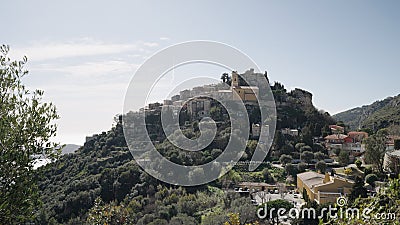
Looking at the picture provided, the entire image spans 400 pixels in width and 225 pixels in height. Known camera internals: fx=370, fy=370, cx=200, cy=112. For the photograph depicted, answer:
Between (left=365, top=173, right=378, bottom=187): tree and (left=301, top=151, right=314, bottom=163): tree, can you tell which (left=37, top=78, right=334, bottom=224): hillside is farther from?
(left=365, top=173, right=378, bottom=187): tree

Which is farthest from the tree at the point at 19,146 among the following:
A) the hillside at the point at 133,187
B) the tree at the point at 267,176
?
the tree at the point at 267,176

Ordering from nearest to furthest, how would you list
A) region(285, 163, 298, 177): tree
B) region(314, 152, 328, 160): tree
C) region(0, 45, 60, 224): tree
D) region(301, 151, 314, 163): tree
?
region(0, 45, 60, 224): tree
region(285, 163, 298, 177): tree
region(301, 151, 314, 163): tree
region(314, 152, 328, 160): tree

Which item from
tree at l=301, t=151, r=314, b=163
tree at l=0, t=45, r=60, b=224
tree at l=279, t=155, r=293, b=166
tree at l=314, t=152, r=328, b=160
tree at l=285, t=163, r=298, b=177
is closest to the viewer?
tree at l=0, t=45, r=60, b=224

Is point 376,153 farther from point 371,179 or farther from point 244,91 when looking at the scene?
point 244,91

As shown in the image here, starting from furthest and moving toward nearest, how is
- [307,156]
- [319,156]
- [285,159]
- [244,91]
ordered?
[244,91], [319,156], [307,156], [285,159]

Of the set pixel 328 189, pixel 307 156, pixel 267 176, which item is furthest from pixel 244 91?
pixel 328 189

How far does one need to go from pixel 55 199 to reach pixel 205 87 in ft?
57.7

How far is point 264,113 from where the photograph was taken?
27250 mm

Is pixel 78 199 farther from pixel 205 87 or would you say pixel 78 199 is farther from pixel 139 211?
pixel 205 87

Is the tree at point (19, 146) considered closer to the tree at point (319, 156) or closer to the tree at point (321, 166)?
the tree at point (321, 166)

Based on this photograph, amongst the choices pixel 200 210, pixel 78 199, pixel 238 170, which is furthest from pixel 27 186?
pixel 238 170

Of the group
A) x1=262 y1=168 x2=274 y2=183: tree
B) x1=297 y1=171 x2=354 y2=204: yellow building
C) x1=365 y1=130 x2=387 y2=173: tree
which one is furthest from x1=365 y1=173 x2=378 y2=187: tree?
x1=262 y1=168 x2=274 y2=183: tree

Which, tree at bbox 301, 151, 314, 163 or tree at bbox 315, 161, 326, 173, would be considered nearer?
tree at bbox 315, 161, 326, 173

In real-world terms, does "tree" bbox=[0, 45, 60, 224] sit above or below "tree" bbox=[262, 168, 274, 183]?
above
